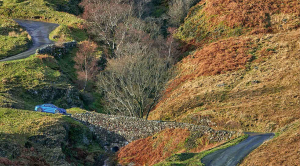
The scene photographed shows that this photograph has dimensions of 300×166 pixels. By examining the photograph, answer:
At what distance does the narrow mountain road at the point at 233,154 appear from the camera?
27.5m

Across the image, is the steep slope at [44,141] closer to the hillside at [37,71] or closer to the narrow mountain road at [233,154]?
the hillside at [37,71]

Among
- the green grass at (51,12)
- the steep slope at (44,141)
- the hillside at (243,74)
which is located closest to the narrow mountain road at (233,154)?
the hillside at (243,74)

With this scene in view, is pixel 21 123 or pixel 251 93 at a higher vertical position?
Result: pixel 21 123

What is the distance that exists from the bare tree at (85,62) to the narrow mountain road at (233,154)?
1290 inches

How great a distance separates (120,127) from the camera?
131ft

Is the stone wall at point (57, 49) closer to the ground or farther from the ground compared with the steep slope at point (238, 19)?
closer to the ground

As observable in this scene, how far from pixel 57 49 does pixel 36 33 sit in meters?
11.9

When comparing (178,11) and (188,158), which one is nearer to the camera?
(188,158)

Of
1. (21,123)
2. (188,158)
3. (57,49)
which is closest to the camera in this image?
(188,158)

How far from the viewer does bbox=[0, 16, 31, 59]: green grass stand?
2282 inches

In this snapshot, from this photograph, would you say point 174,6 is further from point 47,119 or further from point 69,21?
point 47,119

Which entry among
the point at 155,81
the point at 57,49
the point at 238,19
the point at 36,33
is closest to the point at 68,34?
the point at 36,33

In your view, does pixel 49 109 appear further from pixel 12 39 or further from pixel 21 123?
pixel 12 39

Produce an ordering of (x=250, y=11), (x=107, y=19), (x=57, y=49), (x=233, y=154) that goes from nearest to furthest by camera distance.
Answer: (x=233, y=154) < (x=57, y=49) < (x=250, y=11) < (x=107, y=19)
